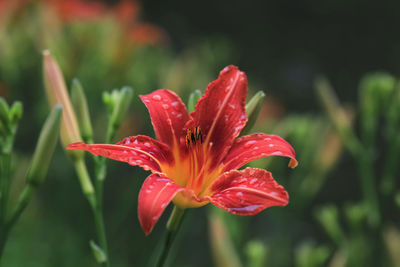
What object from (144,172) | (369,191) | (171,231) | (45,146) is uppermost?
(45,146)

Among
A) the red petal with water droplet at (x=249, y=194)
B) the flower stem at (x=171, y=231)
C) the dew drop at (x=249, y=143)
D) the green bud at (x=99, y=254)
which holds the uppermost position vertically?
the dew drop at (x=249, y=143)

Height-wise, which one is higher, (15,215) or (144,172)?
(15,215)

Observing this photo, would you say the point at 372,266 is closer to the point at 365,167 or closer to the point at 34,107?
the point at 365,167

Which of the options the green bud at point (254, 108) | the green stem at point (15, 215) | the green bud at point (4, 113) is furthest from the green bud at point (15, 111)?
the green bud at point (254, 108)

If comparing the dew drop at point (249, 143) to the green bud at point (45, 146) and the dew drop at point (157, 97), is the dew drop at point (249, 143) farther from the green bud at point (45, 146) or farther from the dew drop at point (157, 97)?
the green bud at point (45, 146)

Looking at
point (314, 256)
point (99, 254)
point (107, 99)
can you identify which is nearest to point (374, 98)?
point (314, 256)

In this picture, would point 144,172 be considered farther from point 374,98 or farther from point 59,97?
point 59,97
